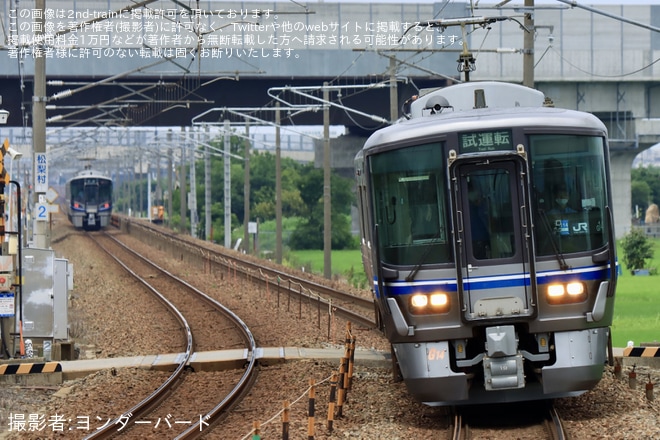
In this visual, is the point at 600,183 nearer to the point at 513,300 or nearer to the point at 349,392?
the point at 513,300

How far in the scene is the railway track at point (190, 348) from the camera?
40.1 feet

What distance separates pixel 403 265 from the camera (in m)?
11.6

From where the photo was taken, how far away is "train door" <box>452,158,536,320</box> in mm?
11273

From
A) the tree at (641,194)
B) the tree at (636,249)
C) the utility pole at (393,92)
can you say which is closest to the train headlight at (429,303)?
the utility pole at (393,92)

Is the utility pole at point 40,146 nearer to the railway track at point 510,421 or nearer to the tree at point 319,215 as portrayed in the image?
the railway track at point 510,421

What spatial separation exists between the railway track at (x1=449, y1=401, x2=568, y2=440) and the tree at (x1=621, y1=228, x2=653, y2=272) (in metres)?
31.9

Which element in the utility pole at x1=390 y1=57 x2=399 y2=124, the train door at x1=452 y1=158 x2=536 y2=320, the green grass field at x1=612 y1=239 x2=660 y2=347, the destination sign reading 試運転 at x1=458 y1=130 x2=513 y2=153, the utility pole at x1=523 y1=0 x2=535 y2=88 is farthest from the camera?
the utility pole at x1=390 y1=57 x2=399 y2=124

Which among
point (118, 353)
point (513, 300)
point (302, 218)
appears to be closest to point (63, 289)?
point (118, 353)

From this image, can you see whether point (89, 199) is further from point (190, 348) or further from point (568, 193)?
point (568, 193)

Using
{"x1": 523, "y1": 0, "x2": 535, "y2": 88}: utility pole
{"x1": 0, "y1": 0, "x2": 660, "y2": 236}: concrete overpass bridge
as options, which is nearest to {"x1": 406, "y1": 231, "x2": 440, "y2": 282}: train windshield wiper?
{"x1": 523, "y1": 0, "x2": 535, "y2": 88}: utility pole

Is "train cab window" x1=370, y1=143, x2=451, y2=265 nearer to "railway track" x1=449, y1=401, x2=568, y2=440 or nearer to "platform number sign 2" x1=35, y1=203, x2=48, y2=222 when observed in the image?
"railway track" x1=449, y1=401, x2=568, y2=440

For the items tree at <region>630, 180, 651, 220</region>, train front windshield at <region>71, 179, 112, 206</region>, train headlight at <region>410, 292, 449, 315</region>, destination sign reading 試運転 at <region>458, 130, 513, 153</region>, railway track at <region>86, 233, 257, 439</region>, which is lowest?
railway track at <region>86, 233, 257, 439</region>

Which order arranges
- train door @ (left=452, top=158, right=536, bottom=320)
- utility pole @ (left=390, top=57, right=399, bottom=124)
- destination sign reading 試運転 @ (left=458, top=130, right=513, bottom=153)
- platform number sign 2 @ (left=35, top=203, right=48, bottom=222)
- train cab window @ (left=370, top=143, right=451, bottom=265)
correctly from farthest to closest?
utility pole @ (left=390, top=57, right=399, bottom=124)
platform number sign 2 @ (left=35, top=203, right=48, bottom=222)
train cab window @ (left=370, top=143, right=451, bottom=265)
destination sign reading 試運転 @ (left=458, top=130, right=513, bottom=153)
train door @ (left=452, top=158, right=536, bottom=320)

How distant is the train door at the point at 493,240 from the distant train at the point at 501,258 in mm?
10
